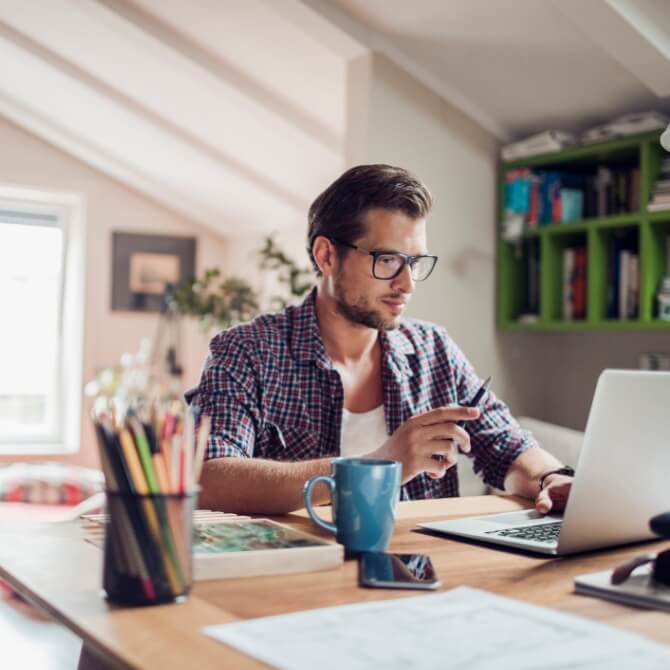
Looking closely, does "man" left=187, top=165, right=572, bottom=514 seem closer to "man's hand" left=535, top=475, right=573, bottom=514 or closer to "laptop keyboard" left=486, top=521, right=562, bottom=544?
"man's hand" left=535, top=475, right=573, bottom=514

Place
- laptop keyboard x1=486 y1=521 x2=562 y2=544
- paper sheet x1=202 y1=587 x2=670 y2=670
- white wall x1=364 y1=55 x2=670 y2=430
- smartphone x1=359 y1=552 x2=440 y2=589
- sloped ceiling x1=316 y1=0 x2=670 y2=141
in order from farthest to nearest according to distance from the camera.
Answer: white wall x1=364 y1=55 x2=670 y2=430 < sloped ceiling x1=316 y1=0 x2=670 y2=141 < laptop keyboard x1=486 y1=521 x2=562 y2=544 < smartphone x1=359 y1=552 x2=440 y2=589 < paper sheet x1=202 y1=587 x2=670 y2=670

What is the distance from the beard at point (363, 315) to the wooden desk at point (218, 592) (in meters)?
0.76

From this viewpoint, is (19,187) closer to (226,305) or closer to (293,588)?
(226,305)

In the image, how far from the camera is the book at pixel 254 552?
97cm

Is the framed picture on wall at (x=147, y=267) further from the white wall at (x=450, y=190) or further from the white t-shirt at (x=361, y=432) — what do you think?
the white t-shirt at (x=361, y=432)

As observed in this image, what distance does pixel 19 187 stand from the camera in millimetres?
5574

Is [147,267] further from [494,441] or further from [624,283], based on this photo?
[494,441]

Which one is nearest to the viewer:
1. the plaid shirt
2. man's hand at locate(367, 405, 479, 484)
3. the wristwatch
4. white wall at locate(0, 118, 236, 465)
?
man's hand at locate(367, 405, 479, 484)

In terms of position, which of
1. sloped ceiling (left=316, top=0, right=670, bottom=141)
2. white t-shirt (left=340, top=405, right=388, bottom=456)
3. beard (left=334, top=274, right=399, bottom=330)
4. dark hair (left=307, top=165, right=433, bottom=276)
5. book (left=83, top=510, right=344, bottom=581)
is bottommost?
book (left=83, top=510, right=344, bottom=581)

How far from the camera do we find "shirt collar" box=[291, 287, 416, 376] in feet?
6.41

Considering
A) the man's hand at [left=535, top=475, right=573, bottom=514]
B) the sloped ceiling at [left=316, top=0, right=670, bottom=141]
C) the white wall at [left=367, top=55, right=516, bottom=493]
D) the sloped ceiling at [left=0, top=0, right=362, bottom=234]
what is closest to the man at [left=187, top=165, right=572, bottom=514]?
the man's hand at [left=535, top=475, right=573, bottom=514]

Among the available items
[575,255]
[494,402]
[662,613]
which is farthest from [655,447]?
[575,255]

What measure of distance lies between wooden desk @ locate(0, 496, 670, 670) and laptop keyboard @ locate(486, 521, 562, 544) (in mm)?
70

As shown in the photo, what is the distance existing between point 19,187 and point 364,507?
501cm
